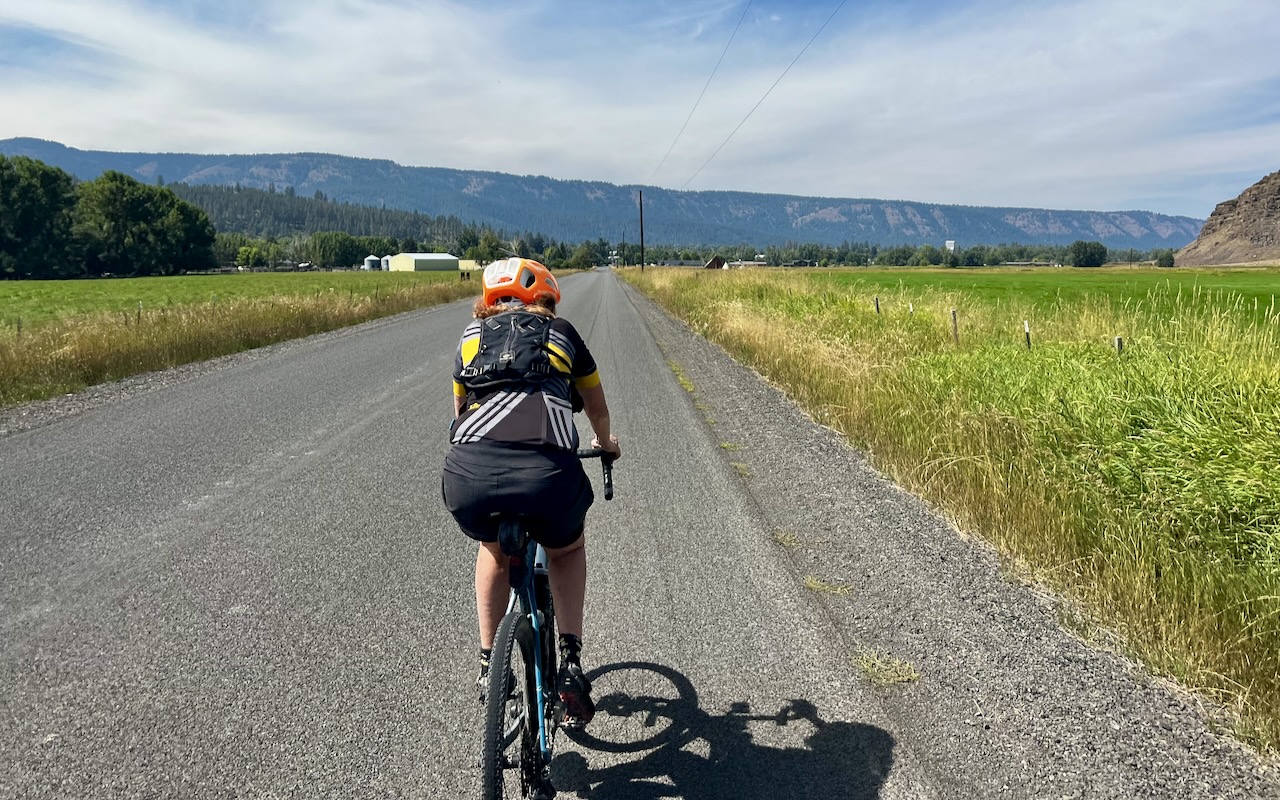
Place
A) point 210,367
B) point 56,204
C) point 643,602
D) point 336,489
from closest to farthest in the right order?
point 643,602 < point 336,489 < point 210,367 < point 56,204

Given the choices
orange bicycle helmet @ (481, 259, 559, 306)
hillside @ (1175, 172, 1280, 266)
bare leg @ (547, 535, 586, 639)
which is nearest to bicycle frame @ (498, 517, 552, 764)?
bare leg @ (547, 535, 586, 639)

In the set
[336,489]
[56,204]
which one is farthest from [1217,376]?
[56,204]

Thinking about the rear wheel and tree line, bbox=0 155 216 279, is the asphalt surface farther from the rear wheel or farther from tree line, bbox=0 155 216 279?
tree line, bbox=0 155 216 279

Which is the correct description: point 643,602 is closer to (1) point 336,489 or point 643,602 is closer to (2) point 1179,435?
(1) point 336,489

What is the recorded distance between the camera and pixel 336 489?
6.23m

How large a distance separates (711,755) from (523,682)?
86 cm

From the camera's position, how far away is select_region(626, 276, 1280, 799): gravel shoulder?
103 inches

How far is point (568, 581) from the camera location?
2768mm

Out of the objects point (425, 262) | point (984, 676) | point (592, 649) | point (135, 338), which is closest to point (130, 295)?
point (135, 338)

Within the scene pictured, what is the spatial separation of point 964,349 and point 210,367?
12.8 metres

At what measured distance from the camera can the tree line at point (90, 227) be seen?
81.7 m

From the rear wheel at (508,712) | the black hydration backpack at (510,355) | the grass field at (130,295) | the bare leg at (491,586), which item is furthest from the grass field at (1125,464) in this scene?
the grass field at (130,295)

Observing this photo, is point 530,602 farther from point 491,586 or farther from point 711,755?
point 711,755

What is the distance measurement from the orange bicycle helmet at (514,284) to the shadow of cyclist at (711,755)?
1765 mm
